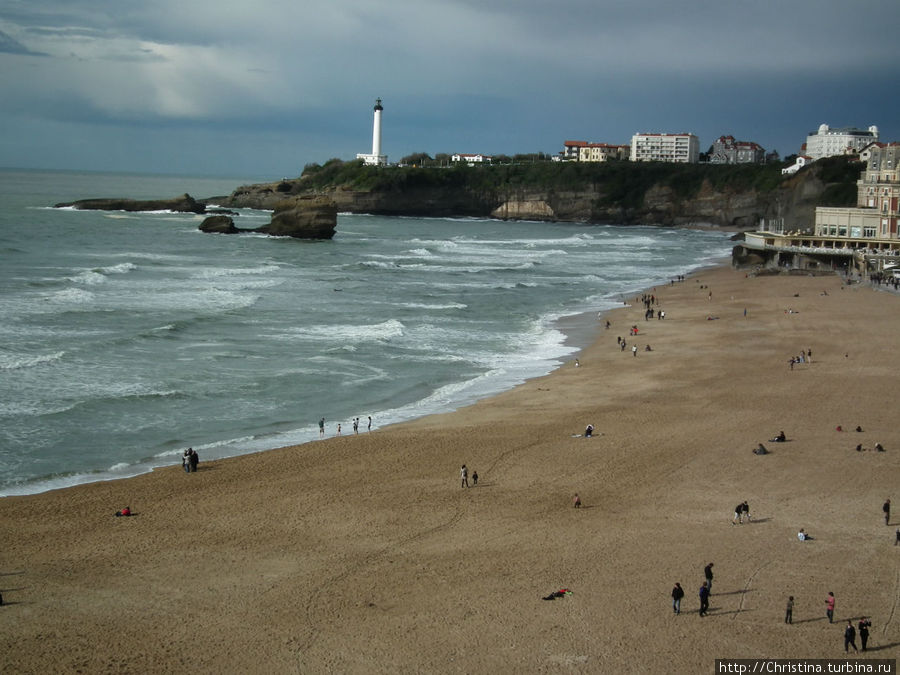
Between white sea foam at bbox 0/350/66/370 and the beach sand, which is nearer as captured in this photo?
the beach sand

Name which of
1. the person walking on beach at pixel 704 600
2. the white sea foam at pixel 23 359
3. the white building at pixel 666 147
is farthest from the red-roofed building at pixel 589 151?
the person walking on beach at pixel 704 600

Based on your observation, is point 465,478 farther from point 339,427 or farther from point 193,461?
point 193,461

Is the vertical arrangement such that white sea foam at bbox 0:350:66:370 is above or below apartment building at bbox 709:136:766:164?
below

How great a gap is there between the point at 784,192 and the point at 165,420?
10407 cm

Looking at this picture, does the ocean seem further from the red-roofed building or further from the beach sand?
the red-roofed building

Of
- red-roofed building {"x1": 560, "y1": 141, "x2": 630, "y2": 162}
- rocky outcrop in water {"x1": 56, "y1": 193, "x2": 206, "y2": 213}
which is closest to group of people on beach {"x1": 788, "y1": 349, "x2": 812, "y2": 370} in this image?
rocky outcrop in water {"x1": 56, "y1": 193, "x2": 206, "y2": 213}

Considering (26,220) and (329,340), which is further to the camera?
(26,220)

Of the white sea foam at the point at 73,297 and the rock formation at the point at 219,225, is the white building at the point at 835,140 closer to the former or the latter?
the rock formation at the point at 219,225

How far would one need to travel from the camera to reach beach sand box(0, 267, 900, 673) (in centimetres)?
1330

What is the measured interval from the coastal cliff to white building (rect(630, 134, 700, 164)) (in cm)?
3814

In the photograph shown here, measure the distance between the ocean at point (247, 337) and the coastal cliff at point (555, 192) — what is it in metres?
49.8

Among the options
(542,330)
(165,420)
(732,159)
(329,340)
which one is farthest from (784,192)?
(165,420)

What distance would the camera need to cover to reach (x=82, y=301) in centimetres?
4419

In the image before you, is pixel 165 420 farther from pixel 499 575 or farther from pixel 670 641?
pixel 670 641
